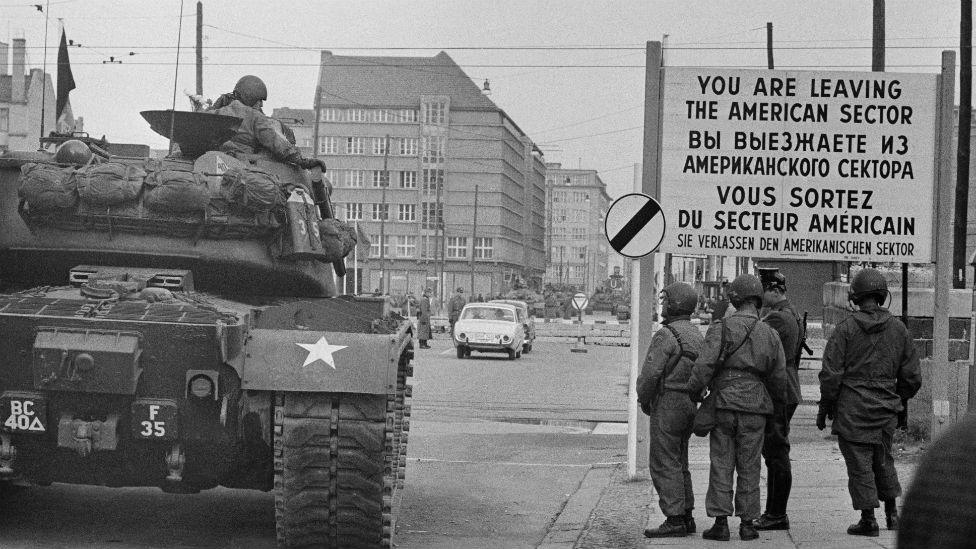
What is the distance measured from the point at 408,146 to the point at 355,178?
5.34m

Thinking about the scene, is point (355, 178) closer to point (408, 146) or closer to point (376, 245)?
point (408, 146)

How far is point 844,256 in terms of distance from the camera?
10711 millimetres

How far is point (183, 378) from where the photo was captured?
23.9ft

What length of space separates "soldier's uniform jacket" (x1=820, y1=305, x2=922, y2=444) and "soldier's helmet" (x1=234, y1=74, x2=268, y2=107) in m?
4.34

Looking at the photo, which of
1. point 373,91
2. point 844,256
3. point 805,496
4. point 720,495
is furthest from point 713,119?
point 373,91

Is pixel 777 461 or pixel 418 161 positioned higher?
pixel 418 161

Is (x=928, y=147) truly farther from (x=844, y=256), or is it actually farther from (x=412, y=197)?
(x=412, y=197)

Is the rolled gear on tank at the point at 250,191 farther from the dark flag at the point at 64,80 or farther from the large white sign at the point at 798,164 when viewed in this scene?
the dark flag at the point at 64,80

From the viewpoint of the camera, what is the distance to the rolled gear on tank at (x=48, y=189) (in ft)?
27.1

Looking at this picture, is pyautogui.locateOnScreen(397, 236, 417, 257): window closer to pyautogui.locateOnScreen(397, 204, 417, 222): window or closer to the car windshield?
pyautogui.locateOnScreen(397, 204, 417, 222): window

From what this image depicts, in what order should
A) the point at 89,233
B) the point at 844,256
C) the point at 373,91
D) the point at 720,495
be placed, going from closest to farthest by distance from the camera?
the point at 720,495, the point at 89,233, the point at 844,256, the point at 373,91

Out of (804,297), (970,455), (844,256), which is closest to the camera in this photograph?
(970,455)

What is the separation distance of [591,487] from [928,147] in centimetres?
383

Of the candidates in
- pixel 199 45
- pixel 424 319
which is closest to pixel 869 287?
pixel 424 319
